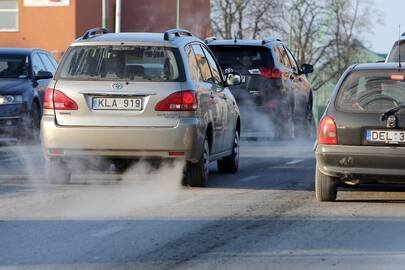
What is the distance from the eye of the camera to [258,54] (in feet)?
61.9

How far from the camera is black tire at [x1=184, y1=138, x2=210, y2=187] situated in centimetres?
1159

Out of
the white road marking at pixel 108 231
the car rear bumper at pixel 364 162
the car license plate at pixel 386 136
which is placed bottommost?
the white road marking at pixel 108 231

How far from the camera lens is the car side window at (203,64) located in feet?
40.5

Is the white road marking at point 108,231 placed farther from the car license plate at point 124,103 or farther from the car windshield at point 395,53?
the car windshield at point 395,53

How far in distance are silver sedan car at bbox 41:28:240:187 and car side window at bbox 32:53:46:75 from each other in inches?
279

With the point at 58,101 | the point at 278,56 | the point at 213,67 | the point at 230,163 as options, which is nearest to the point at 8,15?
the point at 278,56

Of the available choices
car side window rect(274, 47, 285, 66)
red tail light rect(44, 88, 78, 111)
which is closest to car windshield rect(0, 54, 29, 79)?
car side window rect(274, 47, 285, 66)

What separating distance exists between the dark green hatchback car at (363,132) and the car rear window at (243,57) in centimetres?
793

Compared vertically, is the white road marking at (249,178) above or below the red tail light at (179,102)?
below

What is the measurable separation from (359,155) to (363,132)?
0.24 meters

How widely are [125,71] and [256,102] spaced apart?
315 inches

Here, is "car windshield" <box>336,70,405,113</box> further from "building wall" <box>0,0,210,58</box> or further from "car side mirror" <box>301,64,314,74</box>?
"building wall" <box>0,0,210,58</box>

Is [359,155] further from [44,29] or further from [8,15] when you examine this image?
[8,15]

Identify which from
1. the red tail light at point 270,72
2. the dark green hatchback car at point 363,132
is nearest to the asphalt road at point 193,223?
the dark green hatchback car at point 363,132
